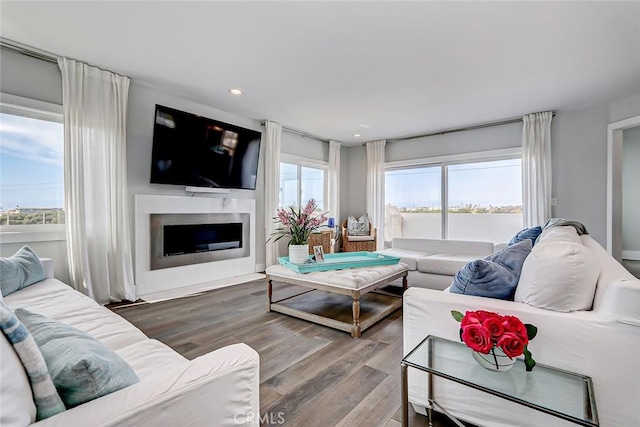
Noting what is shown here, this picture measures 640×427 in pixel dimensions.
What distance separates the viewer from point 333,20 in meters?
2.24

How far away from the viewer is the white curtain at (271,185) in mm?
4871

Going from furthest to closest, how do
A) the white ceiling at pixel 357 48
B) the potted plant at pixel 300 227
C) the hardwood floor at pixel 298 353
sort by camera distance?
the potted plant at pixel 300 227 → the white ceiling at pixel 357 48 → the hardwood floor at pixel 298 353

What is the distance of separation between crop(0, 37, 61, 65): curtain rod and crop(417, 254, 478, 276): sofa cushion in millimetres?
4460

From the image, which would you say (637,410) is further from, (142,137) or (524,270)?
(142,137)

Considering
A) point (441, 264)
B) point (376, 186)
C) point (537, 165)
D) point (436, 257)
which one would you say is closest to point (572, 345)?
point (441, 264)

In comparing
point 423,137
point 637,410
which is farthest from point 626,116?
point 637,410

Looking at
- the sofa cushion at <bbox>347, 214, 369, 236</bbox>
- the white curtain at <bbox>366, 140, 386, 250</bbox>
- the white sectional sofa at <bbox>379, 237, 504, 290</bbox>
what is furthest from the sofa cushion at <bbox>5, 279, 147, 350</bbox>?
the white curtain at <bbox>366, 140, 386, 250</bbox>

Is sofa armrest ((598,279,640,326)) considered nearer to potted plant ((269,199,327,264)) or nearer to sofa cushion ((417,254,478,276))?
potted plant ((269,199,327,264))

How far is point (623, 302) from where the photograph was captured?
1083mm

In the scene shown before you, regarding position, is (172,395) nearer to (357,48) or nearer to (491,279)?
(491,279)

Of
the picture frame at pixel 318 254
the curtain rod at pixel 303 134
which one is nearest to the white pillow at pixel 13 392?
the picture frame at pixel 318 254

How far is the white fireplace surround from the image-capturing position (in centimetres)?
349

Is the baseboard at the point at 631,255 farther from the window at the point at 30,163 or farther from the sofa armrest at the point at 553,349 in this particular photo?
the window at the point at 30,163

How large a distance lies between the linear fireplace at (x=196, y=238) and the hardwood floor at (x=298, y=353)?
0.69m
